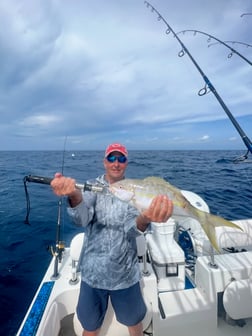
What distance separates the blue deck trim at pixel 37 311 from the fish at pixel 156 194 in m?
1.73

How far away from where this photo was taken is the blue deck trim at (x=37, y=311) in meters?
2.40

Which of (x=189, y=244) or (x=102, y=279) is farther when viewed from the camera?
(x=189, y=244)

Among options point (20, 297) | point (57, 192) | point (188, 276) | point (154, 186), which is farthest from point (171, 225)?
point (20, 297)

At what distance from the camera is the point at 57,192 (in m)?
2.00

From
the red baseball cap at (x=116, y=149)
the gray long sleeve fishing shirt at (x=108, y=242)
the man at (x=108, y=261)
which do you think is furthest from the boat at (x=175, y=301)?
the red baseball cap at (x=116, y=149)

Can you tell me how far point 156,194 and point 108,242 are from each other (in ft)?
2.33

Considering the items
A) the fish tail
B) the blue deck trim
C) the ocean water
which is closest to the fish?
the fish tail

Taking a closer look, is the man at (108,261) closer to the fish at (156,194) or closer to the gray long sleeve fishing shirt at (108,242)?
the gray long sleeve fishing shirt at (108,242)

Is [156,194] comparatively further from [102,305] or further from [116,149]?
[102,305]

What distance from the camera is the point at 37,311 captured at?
2.67 metres

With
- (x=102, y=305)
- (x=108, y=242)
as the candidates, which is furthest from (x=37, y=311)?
(x=108, y=242)

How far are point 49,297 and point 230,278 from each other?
246cm

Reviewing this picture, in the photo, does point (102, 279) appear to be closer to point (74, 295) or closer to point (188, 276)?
point (74, 295)

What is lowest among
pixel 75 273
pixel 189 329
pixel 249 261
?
pixel 189 329
